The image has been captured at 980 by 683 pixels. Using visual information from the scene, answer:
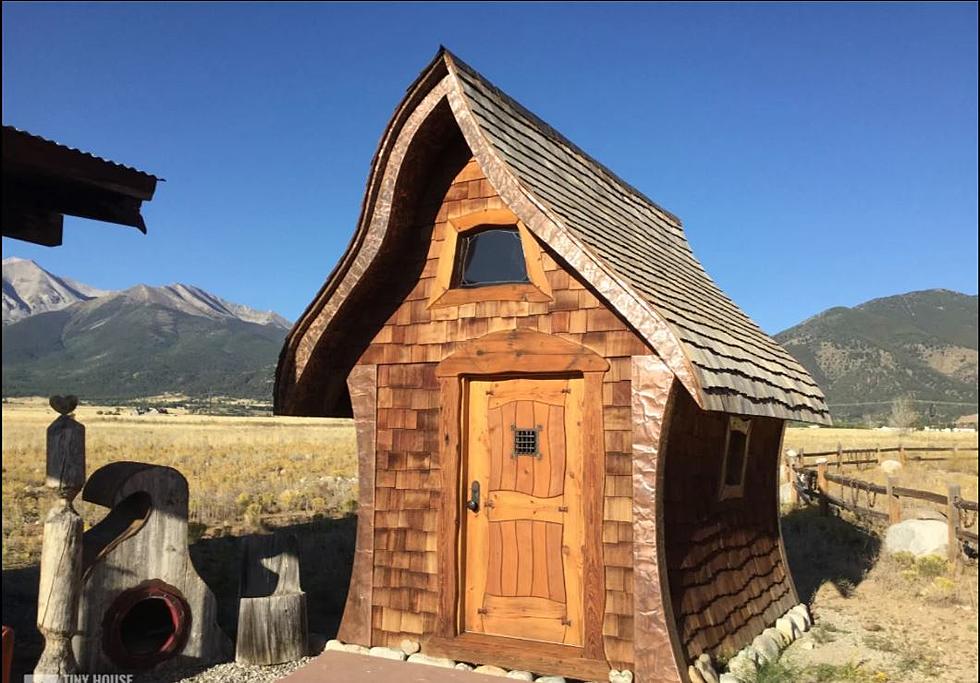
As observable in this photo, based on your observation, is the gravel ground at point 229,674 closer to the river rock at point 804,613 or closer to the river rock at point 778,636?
the river rock at point 778,636

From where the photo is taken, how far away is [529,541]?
648 centimetres

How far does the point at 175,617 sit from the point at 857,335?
169 meters

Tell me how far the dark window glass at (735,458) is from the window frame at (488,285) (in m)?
2.76

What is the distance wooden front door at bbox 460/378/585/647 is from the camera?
20.7ft

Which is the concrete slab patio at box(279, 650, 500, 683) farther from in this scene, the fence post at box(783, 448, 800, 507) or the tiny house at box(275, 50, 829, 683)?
the fence post at box(783, 448, 800, 507)

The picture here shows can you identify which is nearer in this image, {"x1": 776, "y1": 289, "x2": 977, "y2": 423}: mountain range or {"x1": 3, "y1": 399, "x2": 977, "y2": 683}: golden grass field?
{"x1": 3, "y1": 399, "x2": 977, "y2": 683}: golden grass field

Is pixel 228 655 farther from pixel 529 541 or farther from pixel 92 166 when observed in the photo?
pixel 92 166

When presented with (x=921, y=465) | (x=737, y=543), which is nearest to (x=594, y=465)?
(x=737, y=543)

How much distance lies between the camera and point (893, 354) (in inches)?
5758

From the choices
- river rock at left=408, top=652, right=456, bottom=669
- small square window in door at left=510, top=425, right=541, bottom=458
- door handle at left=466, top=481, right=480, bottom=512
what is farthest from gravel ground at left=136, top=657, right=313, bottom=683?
small square window in door at left=510, top=425, right=541, bottom=458

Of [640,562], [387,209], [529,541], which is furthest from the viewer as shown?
[387,209]

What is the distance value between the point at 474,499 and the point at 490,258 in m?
2.20

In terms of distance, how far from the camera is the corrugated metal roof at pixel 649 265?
606cm

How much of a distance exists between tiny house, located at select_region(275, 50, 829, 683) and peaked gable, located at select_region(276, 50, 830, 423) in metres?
0.02
